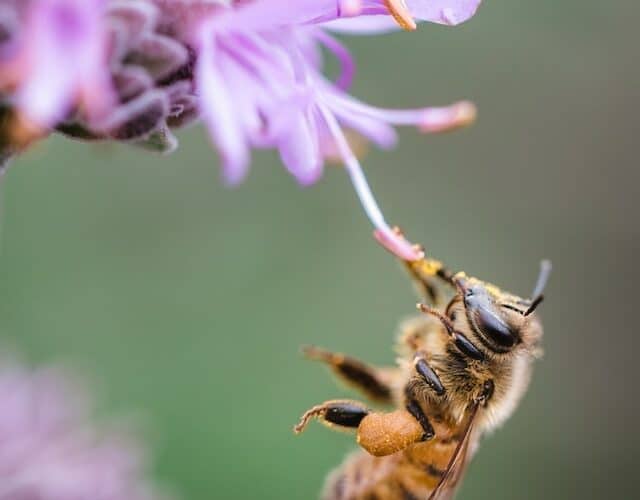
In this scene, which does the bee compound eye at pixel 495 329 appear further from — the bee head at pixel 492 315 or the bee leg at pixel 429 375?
the bee leg at pixel 429 375

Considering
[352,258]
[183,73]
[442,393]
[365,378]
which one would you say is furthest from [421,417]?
[352,258]

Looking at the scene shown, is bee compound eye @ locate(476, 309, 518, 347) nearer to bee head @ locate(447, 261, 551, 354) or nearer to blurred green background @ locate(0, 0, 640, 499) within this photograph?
bee head @ locate(447, 261, 551, 354)

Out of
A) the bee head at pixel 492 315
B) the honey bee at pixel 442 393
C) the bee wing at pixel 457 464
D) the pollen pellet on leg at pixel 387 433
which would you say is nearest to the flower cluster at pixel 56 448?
the honey bee at pixel 442 393

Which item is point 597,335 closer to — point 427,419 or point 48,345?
point 48,345

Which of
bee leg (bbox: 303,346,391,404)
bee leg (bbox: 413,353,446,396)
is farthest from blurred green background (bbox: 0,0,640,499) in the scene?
bee leg (bbox: 413,353,446,396)

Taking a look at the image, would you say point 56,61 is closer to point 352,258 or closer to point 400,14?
point 400,14
